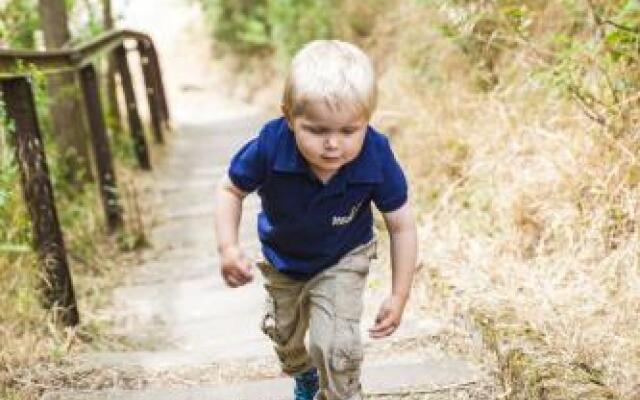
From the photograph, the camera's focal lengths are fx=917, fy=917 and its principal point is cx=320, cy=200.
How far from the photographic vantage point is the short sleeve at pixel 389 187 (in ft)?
8.87

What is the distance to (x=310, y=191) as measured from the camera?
2680mm

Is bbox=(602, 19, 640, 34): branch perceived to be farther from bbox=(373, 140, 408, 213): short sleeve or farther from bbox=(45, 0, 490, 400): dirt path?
bbox=(373, 140, 408, 213): short sleeve

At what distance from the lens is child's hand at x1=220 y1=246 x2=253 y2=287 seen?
2.54 m

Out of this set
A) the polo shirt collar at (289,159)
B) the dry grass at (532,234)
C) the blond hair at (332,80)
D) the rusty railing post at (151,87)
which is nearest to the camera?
the blond hair at (332,80)

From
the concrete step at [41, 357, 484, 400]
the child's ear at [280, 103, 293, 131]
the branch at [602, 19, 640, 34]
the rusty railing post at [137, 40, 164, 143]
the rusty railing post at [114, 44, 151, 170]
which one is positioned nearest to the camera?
the child's ear at [280, 103, 293, 131]

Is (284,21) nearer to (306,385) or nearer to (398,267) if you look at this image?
(306,385)

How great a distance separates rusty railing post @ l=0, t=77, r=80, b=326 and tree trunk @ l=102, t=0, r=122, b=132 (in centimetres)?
491

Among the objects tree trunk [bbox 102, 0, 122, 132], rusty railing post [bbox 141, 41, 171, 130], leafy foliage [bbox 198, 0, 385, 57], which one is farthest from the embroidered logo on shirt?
rusty railing post [bbox 141, 41, 171, 130]

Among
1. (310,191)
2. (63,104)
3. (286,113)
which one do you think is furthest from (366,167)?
(63,104)

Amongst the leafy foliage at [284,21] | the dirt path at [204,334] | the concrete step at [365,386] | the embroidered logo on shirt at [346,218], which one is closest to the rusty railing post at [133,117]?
the dirt path at [204,334]

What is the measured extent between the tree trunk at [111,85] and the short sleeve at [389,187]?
21.5 ft

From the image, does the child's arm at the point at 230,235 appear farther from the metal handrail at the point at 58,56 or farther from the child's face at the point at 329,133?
the metal handrail at the point at 58,56

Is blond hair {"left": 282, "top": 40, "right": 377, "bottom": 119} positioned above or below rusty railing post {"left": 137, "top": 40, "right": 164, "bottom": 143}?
above

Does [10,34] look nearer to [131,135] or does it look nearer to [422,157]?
[131,135]
